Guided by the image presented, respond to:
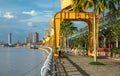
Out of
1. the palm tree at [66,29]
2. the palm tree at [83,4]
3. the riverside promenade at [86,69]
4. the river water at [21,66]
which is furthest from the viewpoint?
the palm tree at [66,29]

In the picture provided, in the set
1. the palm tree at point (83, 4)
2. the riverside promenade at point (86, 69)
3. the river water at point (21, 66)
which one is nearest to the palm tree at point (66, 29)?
the river water at point (21, 66)

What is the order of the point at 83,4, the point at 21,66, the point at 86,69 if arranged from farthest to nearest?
the point at 21,66
the point at 83,4
the point at 86,69

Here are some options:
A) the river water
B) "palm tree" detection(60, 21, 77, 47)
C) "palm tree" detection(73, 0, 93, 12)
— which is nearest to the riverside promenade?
the river water

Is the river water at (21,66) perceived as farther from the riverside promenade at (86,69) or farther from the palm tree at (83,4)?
the palm tree at (83,4)

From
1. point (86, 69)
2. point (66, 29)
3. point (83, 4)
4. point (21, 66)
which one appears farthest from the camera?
point (66, 29)

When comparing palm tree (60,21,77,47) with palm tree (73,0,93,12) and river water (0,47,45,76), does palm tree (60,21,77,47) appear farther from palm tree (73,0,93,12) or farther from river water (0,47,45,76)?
palm tree (73,0,93,12)

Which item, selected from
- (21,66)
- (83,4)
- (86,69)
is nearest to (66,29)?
(21,66)

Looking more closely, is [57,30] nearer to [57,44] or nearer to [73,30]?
[57,44]

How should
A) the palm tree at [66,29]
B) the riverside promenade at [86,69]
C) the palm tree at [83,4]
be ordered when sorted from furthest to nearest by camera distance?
1. the palm tree at [66,29]
2. the palm tree at [83,4]
3. the riverside promenade at [86,69]

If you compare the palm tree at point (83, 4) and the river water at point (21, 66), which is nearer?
the palm tree at point (83, 4)

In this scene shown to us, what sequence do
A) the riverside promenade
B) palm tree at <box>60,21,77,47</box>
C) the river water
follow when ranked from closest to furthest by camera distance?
the riverside promenade → the river water → palm tree at <box>60,21,77,47</box>

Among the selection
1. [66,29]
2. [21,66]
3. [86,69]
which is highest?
[66,29]

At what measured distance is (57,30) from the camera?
5153 centimetres

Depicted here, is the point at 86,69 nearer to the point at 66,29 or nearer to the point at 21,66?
the point at 21,66
